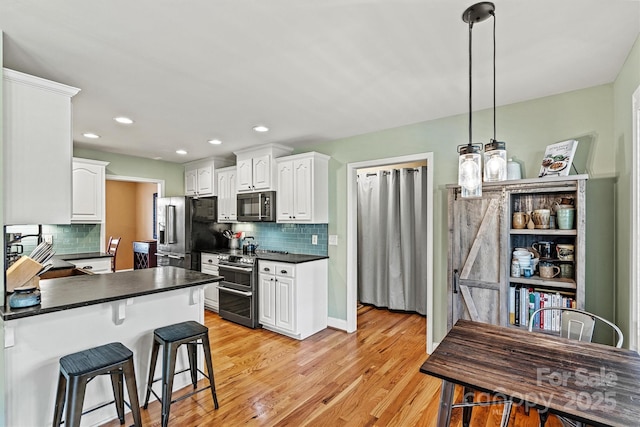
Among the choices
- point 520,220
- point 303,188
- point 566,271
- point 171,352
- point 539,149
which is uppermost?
point 539,149

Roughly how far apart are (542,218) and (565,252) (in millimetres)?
299

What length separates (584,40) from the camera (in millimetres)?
1800

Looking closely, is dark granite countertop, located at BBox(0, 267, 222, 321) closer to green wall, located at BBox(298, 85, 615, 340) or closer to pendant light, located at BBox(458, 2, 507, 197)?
green wall, located at BBox(298, 85, 615, 340)

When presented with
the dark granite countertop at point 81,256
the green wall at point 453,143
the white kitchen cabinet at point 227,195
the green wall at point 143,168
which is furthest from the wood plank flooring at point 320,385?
the green wall at point 143,168

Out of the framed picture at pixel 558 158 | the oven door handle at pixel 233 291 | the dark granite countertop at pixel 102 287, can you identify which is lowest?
the oven door handle at pixel 233 291

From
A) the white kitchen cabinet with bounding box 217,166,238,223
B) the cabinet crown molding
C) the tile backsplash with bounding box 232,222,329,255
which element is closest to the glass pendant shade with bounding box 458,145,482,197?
the cabinet crown molding

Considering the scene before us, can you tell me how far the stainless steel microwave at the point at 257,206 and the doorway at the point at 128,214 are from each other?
143 inches

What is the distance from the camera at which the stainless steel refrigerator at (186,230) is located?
15.6ft

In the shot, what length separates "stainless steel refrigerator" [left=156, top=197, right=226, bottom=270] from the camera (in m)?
4.75

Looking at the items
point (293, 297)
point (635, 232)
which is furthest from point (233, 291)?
point (635, 232)

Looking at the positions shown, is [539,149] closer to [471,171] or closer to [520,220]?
[520,220]

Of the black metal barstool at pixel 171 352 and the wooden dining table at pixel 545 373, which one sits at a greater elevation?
the wooden dining table at pixel 545 373

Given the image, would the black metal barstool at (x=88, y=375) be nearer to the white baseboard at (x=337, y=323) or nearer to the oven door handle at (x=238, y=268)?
the oven door handle at (x=238, y=268)

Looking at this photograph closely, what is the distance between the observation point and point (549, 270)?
2.40 meters
